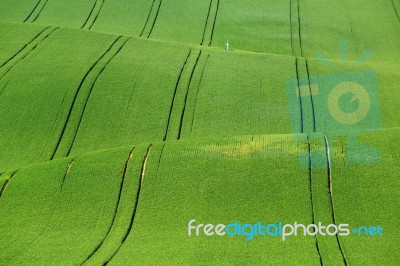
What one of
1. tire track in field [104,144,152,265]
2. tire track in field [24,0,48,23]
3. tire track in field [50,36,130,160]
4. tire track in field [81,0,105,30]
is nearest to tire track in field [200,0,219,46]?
tire track in field [50,36,130,160]

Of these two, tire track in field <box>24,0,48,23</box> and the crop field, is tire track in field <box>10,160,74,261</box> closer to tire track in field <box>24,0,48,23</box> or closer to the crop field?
the crop field

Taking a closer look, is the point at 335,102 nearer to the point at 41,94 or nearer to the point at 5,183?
the point at 41,94

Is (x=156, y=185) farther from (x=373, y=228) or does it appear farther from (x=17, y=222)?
(x=373, y=228)

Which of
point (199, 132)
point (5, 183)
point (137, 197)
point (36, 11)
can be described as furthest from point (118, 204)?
point (36, 11)

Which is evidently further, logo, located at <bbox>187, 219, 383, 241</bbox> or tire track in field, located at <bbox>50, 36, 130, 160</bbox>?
tire track in field, located at <bbox>50, 36, 130, 160</bbox>

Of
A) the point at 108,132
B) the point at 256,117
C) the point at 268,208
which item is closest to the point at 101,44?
the point at 108,132

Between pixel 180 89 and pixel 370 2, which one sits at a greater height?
pixel 180 89
